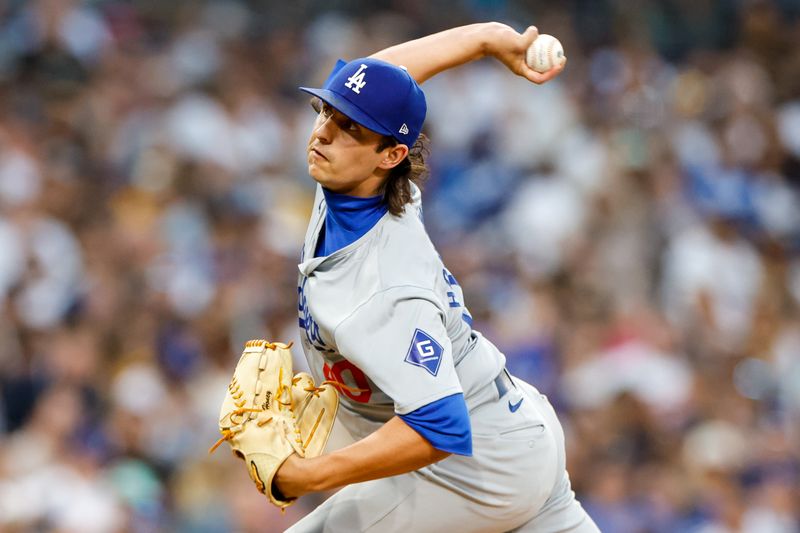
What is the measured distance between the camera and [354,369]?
3.16 m

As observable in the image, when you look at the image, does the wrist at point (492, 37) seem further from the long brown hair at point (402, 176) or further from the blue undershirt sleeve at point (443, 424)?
the blue undershirt sleeve at point (443, 424)

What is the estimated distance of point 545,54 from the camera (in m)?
3.46

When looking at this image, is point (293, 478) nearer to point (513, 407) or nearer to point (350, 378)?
point (350, 378)

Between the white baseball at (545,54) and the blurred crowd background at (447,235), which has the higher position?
the white baseball at (545,54)

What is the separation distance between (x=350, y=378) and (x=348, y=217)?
413mm

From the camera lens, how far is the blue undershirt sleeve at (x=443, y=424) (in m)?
2.90

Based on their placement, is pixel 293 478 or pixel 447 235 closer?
pixel 293 478

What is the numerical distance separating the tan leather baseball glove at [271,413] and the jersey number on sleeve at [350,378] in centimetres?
6

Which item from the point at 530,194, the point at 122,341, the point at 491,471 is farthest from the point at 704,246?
the point at 491,471

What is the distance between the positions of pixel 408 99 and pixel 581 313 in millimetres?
4766

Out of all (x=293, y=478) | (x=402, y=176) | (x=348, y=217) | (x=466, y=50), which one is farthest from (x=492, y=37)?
(x=293, y=478)

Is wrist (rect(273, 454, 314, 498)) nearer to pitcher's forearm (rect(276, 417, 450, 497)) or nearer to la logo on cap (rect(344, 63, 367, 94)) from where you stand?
pitcher's forearm (rect(276, 417, 450, 497))

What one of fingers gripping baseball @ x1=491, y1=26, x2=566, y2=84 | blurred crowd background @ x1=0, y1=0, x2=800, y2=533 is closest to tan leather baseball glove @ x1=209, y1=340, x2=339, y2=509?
fingers gripping baseball @ x1=491, y1=26, x2=566, y2=84

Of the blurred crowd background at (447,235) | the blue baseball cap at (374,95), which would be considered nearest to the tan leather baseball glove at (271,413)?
the blue baseball cap at (374,95)
